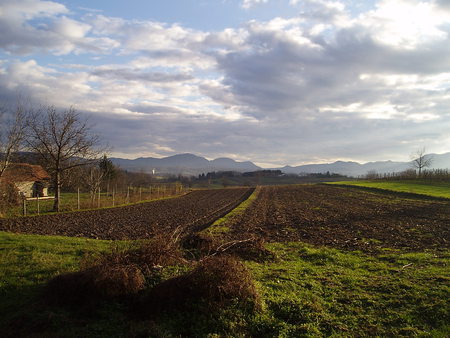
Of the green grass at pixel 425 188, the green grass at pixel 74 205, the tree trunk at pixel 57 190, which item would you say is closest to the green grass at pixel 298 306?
the green grass at pixel 74 205

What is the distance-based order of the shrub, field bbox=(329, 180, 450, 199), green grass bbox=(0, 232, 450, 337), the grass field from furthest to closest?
1. field bbox=(329, 180, 450, 199)
2. the grass field
3. the shrub
4. green grass bbox=(0, 232, 450, 337)

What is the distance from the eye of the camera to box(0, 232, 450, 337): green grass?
5.91 meters

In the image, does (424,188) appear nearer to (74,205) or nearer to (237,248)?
(237,248)

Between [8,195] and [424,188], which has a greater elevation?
[8,195]

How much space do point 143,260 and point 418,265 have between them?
349 inches

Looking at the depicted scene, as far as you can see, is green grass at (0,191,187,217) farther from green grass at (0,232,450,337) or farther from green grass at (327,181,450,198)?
green grass at (327,181,450,198)

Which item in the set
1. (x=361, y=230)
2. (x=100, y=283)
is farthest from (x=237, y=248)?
(x=361, y=230)

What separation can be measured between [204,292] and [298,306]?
209 centimetres

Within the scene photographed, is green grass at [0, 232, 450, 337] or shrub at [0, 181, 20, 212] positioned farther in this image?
shrub at [0, 181, 20, 212]

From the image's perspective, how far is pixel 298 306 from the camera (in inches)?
263

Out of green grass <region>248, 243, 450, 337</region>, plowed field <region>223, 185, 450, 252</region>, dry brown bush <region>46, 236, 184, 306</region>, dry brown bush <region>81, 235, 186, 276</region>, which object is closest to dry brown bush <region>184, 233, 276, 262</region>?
green grass <region>248, 243, 450, 337</region>

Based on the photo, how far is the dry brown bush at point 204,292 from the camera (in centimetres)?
657

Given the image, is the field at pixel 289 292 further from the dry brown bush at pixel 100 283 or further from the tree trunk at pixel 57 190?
the tree trunk at pixel 57 190

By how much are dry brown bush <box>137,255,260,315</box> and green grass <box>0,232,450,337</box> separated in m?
0.25
